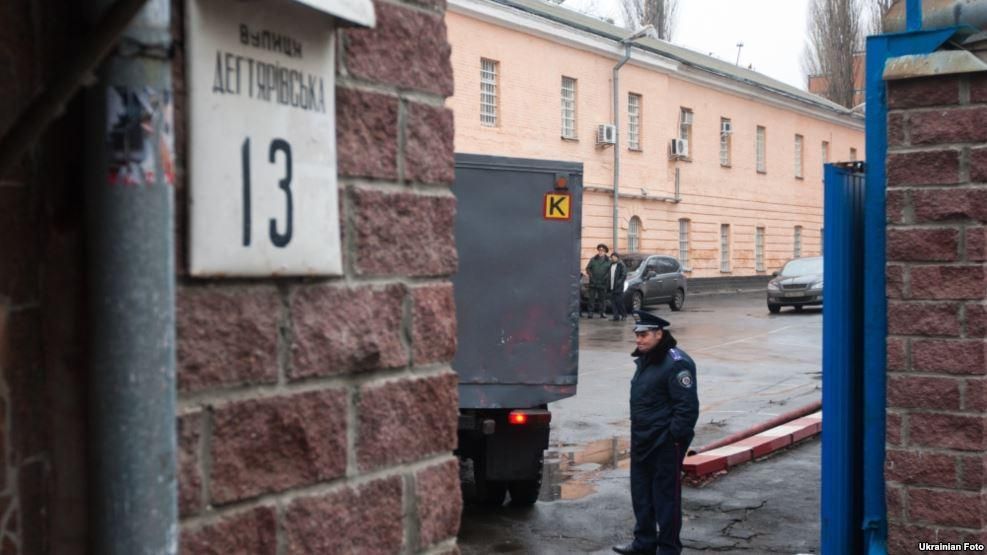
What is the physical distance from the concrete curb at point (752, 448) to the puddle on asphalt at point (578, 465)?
903 millimetres

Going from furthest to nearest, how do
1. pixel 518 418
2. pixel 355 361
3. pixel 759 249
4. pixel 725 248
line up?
pixel 759 249 → pixel 725 248 → pixel 518 418 → pixel 355 361

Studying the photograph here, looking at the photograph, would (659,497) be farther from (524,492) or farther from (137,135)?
(137,135)

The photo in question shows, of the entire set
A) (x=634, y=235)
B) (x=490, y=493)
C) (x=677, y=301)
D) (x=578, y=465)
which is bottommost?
(x=578, y=465)

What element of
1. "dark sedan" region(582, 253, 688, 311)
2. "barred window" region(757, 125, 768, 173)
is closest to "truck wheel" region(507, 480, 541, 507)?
"dark sedan" region(582, 253, 688, 311)

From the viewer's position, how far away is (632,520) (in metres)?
9.30

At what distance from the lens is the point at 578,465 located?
37.8 ft

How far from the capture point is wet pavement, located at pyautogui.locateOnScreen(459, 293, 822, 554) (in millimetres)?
8633

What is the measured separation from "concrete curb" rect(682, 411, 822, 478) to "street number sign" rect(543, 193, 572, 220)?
293cm

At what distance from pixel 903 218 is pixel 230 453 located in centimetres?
352

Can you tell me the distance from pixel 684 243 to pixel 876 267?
37444 mm

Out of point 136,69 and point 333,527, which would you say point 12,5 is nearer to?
point 136,69

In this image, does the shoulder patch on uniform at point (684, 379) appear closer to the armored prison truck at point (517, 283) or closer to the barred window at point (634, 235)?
the armored prison truck at point (517, 283)

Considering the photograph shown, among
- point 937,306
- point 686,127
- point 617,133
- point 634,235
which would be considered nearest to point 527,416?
point 937,306

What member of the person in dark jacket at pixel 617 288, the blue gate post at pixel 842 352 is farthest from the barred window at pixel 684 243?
the blue gate post at pixel 842 352
